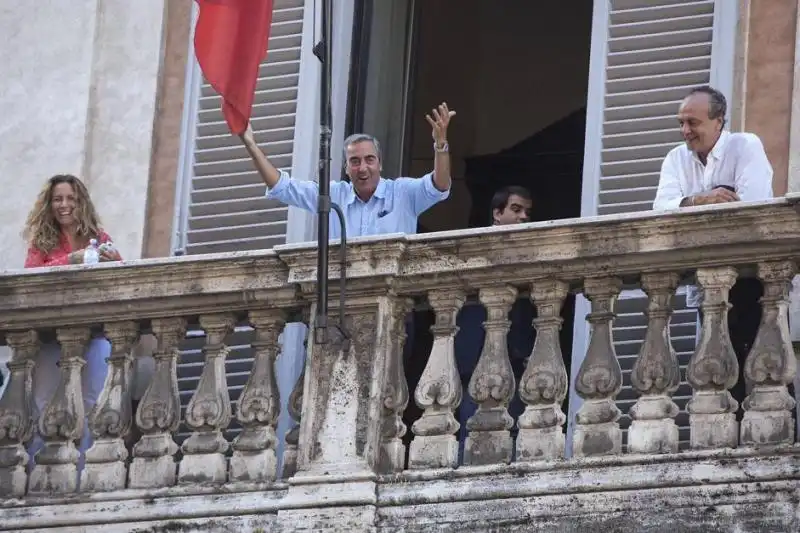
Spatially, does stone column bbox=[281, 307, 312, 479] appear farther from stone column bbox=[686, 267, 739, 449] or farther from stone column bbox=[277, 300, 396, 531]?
stone column bbox=[686, 267, 739, 449]

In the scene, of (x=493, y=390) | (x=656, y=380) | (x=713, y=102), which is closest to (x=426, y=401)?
(x=493, y=390)

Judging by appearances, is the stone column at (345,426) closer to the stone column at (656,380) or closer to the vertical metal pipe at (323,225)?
the vertical metal pipe at (323,225)

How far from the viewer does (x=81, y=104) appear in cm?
1235

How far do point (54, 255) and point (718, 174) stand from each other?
122 inches

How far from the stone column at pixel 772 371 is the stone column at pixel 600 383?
1.67 ft

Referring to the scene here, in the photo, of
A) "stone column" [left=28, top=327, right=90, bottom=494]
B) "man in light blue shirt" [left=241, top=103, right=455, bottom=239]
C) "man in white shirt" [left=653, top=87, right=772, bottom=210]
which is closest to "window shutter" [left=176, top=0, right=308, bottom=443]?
"man in light blue shirt" [left=241, top=103, right=455, bottom=239]

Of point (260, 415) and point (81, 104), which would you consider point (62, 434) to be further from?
point (81, 104)

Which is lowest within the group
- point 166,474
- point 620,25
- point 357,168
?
point 166,474

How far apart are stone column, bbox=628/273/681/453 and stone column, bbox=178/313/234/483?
5.69 ft

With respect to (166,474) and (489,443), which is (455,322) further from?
(166,474)

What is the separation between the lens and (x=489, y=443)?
31.3ft

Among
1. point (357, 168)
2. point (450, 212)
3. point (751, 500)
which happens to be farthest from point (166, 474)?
point (450, 212)

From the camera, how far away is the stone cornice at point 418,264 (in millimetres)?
9422

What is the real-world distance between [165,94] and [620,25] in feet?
7.74
